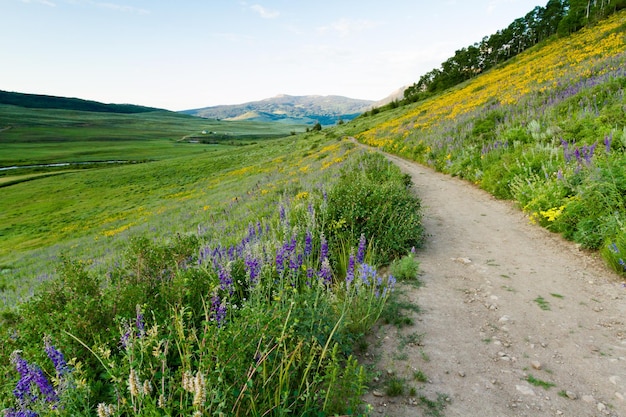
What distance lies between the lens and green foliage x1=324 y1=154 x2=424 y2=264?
21.6 ft

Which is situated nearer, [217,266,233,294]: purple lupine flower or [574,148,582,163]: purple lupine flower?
[217,266,233,294]: purple lupine flower

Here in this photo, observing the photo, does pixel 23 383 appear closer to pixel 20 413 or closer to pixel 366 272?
pixel 20 413

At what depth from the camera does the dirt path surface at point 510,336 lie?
314cm

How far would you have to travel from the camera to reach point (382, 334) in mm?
4262

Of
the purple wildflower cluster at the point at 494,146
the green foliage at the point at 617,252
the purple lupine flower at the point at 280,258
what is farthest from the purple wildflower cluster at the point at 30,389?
the purple wildflower cluster at the point at 494,146

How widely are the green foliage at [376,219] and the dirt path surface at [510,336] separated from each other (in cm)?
58

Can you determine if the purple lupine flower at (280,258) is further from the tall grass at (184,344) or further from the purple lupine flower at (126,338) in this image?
the purple lupine flower at (126,338)

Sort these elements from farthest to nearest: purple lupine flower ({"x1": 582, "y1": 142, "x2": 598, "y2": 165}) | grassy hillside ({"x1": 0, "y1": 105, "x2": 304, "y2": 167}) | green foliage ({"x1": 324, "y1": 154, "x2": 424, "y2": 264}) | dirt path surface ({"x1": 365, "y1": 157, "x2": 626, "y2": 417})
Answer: grassy hillside ({"x1": 0, "y1": 105, "x2": 304, "y2": 167}), purple lupine flower ({"x1": 582, "y1": 142, "x2": 598, "y2": 165}), green foliage ({"x1": 324, "y1": 154, "x2": 424, "y2": 264}), dirt path surface ({"x1": 365, "y1": 157, "x2": 626, "y2": 417})

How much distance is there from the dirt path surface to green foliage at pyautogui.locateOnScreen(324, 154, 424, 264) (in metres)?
0.58

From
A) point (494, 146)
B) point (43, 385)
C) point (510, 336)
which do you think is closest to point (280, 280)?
point (43, 385)

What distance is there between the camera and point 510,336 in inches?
159

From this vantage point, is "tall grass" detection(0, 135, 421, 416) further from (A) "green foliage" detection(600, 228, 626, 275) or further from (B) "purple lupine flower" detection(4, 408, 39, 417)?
(A) "green foliage" detection(600, 228, 626, 275)

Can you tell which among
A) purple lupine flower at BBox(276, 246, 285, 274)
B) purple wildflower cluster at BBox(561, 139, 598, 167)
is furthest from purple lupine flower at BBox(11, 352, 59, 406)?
purple wildflower cluster at BBox(561, 139, 598, 167)

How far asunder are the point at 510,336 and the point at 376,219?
3.44 meters
